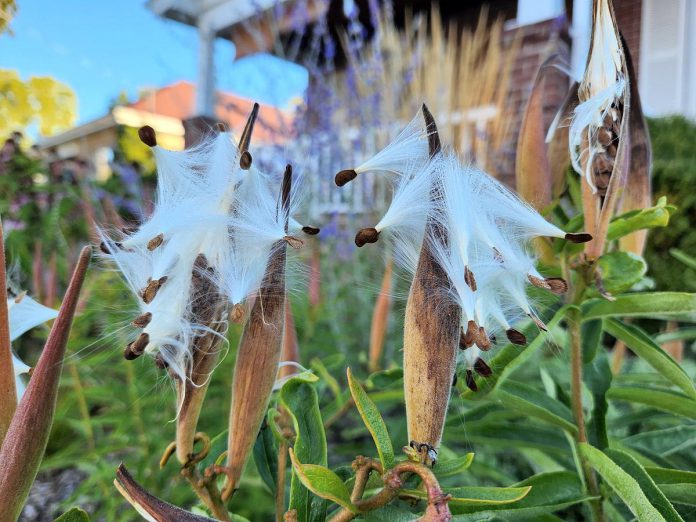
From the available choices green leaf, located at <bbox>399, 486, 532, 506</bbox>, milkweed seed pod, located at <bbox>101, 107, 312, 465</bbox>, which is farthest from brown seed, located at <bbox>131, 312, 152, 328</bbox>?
green leaf, located at <bbox>399, 486, 532, 506</bbox>

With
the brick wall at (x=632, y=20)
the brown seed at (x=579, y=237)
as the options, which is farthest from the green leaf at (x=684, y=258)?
the brick wall at (x=632, y=20)

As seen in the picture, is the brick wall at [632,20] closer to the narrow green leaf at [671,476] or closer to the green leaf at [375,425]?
the narrow green leaf at [671,476]

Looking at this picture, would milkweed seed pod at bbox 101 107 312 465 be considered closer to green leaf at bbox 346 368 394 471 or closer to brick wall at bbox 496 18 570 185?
green leaf at bbox 346 368 394 471

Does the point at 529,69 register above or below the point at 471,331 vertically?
above

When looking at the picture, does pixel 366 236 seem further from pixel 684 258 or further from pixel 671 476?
pixel 684 258

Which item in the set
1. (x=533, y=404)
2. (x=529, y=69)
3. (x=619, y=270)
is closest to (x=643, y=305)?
(x=619, y=270)

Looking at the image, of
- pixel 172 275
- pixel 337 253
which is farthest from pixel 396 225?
pixel 337 253

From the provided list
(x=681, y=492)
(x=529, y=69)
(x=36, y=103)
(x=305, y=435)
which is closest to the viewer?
(x=305, y=435)
